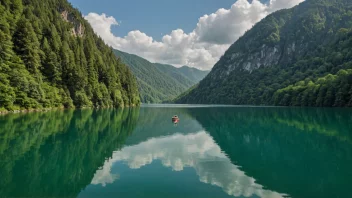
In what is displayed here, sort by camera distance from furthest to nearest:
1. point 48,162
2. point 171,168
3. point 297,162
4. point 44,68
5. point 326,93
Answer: point 326,93
point 44,68
point 297,162
point 48,162
point 171,168

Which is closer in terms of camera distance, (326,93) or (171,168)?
(171,168)

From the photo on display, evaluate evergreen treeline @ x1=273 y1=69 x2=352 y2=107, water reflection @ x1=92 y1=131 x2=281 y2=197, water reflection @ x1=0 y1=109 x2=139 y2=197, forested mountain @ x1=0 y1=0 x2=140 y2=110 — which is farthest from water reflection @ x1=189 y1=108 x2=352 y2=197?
evergreen treeline @ x1=273 y1=69 x2=352 y2=107

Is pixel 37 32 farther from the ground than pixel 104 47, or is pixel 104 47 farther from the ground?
pixel 104 47

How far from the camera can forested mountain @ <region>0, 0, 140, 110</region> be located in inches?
2381

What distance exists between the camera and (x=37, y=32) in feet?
283

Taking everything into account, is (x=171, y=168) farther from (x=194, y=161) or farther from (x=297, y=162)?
(x=297, y=162)

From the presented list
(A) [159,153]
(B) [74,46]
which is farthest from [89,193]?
(B) [74,46]

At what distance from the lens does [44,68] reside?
269 feet

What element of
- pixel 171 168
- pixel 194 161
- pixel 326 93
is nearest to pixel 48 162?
pixel 171 168

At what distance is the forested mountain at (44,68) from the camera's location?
60.5 m

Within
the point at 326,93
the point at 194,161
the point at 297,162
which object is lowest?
the point at 194,161

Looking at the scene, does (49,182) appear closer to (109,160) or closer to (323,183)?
(109,160)

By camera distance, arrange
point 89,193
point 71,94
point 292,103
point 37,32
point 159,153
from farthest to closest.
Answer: point 292,103 → point 71,94 → point 37,32 → point 159,153 → point 89,193

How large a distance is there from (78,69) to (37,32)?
17.4 meters
